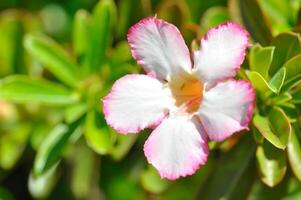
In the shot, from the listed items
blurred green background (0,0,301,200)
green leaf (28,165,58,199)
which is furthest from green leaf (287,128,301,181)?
green leaf (28,165,58,199)

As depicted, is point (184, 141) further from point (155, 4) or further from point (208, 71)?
point (155, 4)

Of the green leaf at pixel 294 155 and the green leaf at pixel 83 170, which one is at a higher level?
the green leaf at pixel 294 155

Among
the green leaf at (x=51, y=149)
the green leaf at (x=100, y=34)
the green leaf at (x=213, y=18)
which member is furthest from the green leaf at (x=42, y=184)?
the green leaf at (x=213, y=18)

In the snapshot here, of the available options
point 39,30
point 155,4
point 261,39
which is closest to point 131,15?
point 155,4

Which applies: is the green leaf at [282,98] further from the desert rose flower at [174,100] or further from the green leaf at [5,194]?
the green leaf at [5,194]

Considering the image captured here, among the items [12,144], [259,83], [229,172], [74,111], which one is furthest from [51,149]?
[259,83]

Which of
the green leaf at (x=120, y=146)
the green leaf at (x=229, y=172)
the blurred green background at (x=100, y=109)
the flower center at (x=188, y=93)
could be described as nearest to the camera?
the flower center at (x=188, y=93)

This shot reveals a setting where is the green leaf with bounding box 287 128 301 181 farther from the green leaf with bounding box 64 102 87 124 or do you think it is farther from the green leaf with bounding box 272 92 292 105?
the green leaf with bounding box 64 102 87 124
